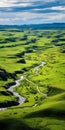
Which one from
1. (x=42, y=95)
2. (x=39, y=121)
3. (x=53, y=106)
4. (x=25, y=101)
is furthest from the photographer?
(x=42, y=95)

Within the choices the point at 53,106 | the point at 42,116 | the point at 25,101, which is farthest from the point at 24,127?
the point at 25,101

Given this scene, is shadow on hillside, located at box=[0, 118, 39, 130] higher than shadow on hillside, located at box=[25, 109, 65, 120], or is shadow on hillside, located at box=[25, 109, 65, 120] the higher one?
shadow on hillside, located at box=[25, 109, 65, 120]

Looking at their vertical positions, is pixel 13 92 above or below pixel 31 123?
above

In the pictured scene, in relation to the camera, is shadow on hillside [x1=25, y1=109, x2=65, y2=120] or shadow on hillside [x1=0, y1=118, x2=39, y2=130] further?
shadow on hillside [x1=25, y1=109, x2=65, y2=120]

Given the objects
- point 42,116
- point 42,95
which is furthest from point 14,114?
point 42,95

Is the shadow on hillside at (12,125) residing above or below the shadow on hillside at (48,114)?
below

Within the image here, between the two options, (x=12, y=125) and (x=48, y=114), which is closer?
(x=12, y=125)

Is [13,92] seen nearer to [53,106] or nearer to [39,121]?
[53,106]

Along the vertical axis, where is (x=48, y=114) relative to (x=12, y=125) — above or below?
above

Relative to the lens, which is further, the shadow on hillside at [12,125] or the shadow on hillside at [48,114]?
the shadow on hillside at [48,114]

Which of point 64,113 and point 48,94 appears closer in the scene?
point 64,113

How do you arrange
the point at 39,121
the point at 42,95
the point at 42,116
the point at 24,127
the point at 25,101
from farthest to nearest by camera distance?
the point at 42,95 < the point at 25,101 < the point at 42,116 < the point at 39,121 < the point at 24,127
